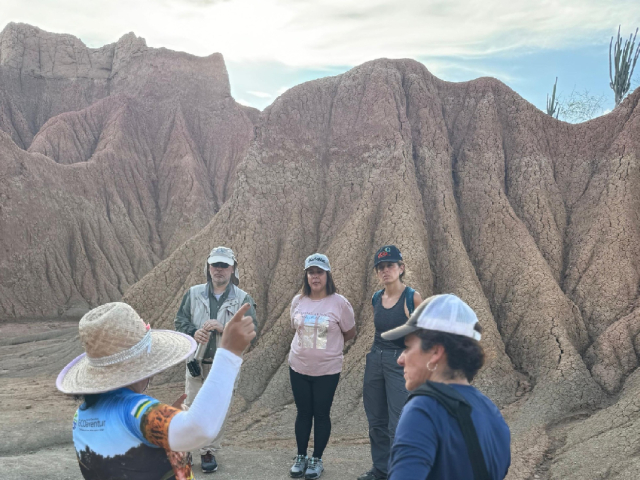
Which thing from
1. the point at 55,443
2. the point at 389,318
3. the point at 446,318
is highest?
the point at 446,318

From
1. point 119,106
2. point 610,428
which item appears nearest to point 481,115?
point 610,428

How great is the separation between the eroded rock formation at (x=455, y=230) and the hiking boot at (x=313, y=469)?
105 inches

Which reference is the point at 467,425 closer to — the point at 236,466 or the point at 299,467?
the point at 299,467

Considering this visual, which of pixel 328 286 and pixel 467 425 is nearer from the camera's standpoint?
pixel 467 425

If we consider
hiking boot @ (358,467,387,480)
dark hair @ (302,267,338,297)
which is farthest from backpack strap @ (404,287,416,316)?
hiking boot @ (358,467,387,480)

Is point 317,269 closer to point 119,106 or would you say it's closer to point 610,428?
point 610,428

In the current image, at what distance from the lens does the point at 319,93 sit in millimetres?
13469

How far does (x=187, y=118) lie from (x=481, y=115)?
26401mm

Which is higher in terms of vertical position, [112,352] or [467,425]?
[112,352]

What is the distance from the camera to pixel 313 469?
4.62 m

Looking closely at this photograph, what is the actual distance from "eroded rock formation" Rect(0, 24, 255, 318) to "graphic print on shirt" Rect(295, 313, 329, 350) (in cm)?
1887

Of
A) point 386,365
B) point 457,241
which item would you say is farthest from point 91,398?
point 457,241

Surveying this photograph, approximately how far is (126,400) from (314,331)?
276 cm

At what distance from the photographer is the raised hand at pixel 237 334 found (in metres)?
1.64
